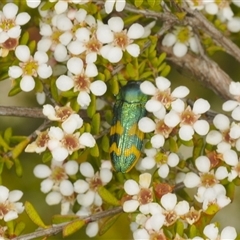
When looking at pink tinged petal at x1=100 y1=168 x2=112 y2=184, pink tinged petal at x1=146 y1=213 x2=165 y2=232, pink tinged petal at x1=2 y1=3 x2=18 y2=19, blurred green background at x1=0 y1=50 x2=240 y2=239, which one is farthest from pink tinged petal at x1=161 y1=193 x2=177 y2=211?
blurred green background at x1=0 y1=50 x2=240 y2=239

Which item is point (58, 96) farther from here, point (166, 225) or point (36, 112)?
point (166, 225)

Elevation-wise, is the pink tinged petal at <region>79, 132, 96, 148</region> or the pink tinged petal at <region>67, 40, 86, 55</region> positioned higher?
the pink tinged petal at <region>67, 40, 86, 55</region>

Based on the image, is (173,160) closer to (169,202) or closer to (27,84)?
(169,202)

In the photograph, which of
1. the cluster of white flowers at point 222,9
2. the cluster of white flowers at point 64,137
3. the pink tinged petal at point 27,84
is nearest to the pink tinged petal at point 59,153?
the cluster of white flowers at point 64,137

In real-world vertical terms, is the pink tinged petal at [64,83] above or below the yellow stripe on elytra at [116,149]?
above

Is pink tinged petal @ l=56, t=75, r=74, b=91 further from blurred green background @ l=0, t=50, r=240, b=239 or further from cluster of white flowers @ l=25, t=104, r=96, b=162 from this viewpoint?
blurred green background @ l=0, t=50, r=240, b=239

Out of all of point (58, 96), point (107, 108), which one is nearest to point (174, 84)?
point (107, 108)

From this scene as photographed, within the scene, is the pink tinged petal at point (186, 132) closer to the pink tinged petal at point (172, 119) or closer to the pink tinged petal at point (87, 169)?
the pink tinged petal at point (172, 119)

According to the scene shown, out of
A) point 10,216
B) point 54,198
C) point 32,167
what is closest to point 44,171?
point 54,198
